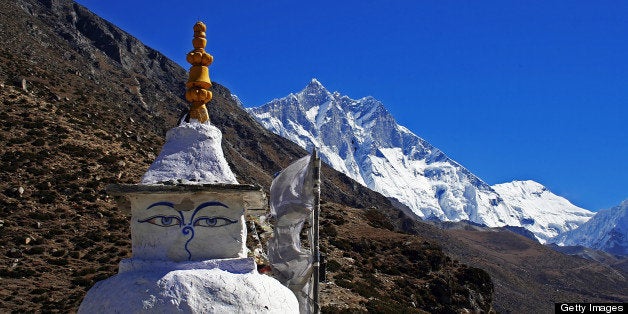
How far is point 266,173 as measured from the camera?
84.1 meters

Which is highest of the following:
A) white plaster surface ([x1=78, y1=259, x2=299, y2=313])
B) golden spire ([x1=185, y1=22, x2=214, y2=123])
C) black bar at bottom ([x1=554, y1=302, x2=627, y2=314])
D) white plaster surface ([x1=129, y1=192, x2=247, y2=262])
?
golden spire ([x1=185, y1=22, x2=214, y2=123])

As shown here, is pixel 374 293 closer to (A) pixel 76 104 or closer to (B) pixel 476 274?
(B) pixel 476 274

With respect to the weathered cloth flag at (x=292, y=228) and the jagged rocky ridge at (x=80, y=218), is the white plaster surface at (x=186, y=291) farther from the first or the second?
the jagged rocky ridge at (x=80, y=218)

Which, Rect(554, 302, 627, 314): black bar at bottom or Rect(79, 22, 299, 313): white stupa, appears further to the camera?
Rect(554, 302, 627, 314): black bar at bottom

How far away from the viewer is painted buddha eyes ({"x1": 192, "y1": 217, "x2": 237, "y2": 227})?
644cm

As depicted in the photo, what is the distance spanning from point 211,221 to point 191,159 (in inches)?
25.1

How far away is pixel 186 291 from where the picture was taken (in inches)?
233

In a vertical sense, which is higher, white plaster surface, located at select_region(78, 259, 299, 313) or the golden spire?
the golden spire

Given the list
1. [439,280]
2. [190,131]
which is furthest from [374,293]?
[190,131]

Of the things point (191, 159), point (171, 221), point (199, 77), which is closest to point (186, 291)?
point (171, 221)

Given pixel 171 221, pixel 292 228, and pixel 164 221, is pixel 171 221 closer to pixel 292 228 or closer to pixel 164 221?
pixel 164 221

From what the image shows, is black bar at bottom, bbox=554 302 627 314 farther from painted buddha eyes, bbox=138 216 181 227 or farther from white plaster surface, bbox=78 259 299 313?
painted buddha eyes, bbox=138 216 181 227

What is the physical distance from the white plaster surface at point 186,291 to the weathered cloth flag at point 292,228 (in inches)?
70.3

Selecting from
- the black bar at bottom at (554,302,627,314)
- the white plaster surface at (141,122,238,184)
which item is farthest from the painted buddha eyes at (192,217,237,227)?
the black bar at bottom at (554,302,627,314)
